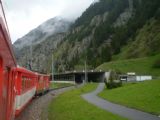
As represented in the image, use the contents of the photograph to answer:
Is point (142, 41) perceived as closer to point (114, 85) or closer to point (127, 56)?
point (127, 56)

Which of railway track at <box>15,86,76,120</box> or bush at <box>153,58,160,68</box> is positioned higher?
bush at <box>153,58,160,68</box>

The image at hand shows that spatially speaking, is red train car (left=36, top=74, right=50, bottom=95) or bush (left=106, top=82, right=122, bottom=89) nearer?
red train car (left=36, top=74, right=50, bottom=95)

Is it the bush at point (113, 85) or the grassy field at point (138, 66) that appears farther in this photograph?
the grassy field at point (138, 66)

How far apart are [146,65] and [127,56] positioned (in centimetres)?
3592

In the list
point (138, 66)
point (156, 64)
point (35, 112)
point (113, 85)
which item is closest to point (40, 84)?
point (113, 85)

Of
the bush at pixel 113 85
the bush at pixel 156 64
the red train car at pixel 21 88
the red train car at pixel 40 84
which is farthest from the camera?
the bush at pixel 156 64

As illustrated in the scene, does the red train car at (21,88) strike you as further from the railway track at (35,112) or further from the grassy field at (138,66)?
the grassy field at (138,66)

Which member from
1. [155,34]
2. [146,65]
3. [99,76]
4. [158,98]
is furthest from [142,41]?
[158,98]

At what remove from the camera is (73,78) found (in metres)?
145

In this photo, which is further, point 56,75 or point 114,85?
point 56,75

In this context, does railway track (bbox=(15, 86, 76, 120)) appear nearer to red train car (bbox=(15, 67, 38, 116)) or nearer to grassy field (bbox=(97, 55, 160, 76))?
red train car (bbox=(15, 67, 38, 116))

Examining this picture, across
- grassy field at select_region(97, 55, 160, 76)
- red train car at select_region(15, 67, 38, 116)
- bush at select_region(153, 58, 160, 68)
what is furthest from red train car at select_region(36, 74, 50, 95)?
bush at select_region(153, 58, 160, 68)

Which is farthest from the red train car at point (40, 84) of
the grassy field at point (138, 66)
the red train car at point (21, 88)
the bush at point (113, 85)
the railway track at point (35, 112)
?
the grassy field at point (138, 66)

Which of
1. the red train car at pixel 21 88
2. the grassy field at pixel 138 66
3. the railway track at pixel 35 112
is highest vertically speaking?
the grassy field at pixel 138 66
